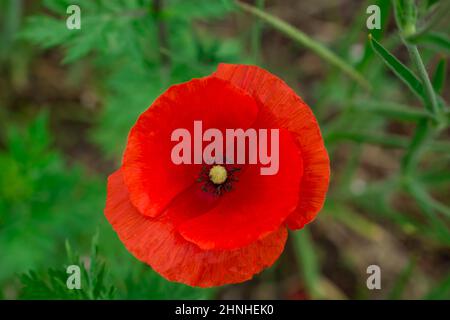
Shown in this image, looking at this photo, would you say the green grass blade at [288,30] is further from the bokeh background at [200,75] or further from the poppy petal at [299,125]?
the poppy petal at [299,125]

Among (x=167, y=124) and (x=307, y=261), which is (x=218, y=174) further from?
(x=307, y=261)

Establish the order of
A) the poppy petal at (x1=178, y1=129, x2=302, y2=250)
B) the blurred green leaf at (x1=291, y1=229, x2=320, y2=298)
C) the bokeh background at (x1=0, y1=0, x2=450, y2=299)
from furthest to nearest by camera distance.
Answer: the blurred green leaf at (x1=291, y1=229, x2=320, y2=298), the bokeh background at (x1=0, y1=0, x2=450, y2=299), the poppy petal at (x1=178, y1=129, x2=302, y2=250)

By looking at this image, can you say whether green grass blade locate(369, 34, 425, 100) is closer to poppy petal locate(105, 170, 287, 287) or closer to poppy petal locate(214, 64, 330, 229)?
poppy petal locate(214, 64, 330, 229)

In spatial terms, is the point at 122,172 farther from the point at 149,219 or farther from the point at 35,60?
the point at 35,60

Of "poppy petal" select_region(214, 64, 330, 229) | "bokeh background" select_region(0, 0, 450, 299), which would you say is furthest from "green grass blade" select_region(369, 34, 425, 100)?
"poppy petal" select_region(214, 64, 330, 229)

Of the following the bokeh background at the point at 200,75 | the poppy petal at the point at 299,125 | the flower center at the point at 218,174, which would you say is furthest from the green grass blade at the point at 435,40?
the flower center at the point at 218,174

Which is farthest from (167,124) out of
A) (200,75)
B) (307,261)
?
(307,261)

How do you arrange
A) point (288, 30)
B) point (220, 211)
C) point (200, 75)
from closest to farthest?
point (220, 211), point (288, 30), point (200, 75)
